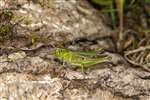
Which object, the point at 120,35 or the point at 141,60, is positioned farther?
the point at 120,35

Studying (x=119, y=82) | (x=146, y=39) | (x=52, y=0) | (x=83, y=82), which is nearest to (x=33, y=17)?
(x=52, y=0)

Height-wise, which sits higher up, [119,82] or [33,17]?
[33,17]

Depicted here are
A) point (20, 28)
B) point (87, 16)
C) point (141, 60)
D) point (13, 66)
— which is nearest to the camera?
point (13, 66)

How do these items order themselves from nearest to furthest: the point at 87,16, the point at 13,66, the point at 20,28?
the point at 13,66 < the point at 20,28 < the point at 87,16

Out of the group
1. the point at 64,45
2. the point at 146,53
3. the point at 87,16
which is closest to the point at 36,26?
the point at 64,45

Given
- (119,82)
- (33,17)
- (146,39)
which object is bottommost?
(119,82)

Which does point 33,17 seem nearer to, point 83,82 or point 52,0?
point 52,0

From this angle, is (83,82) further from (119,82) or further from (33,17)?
(33,17)
